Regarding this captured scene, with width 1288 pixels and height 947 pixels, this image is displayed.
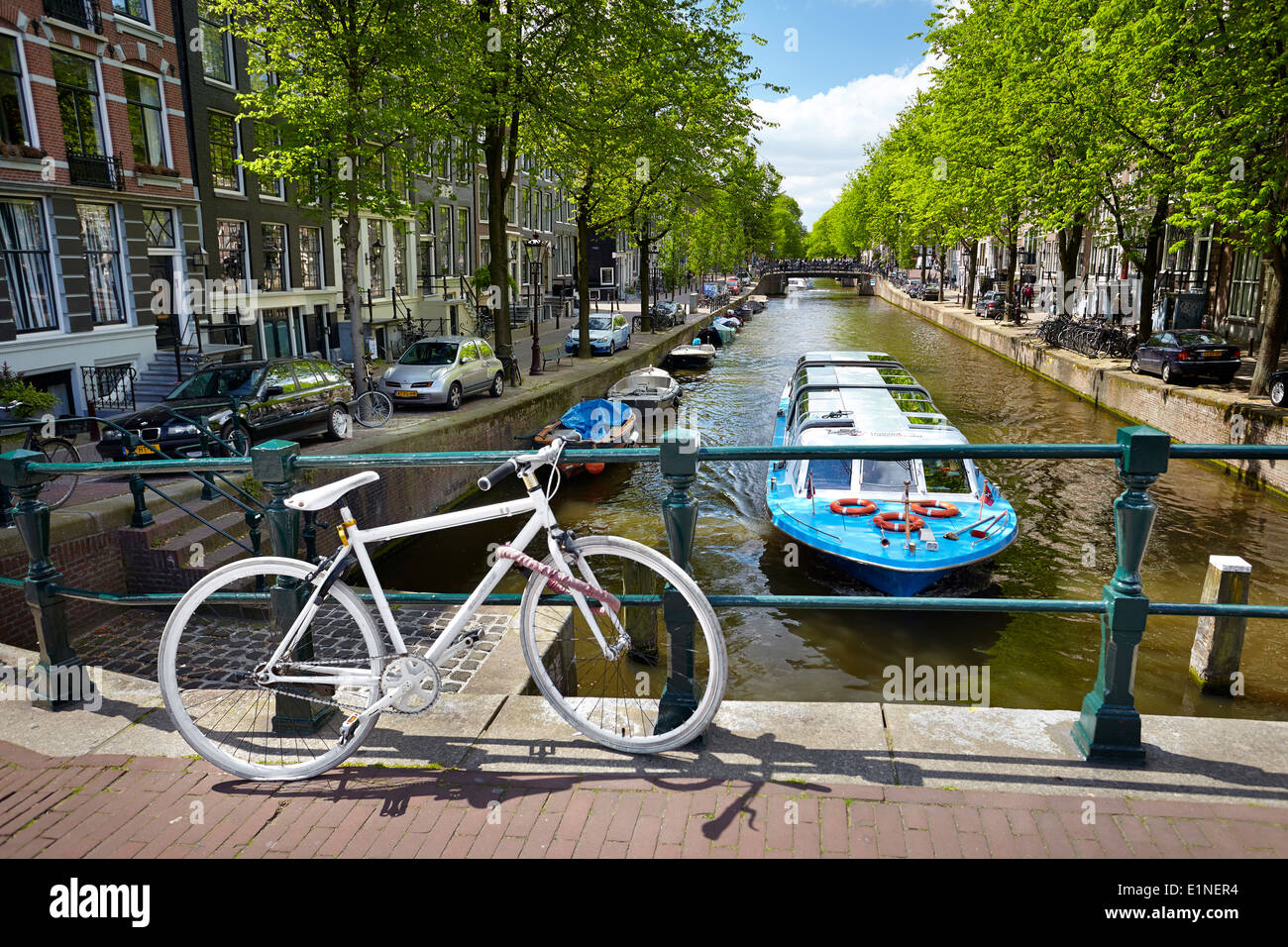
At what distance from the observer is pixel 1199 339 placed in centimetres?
2247

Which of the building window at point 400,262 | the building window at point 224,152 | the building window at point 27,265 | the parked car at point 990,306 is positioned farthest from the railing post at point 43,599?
the parked car at point 990,306

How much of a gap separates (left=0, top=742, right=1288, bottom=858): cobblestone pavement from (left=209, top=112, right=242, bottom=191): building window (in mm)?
23687

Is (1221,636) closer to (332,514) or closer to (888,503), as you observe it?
(888,503)

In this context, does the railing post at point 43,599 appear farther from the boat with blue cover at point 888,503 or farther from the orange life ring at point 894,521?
the orange life ring at point 894,521

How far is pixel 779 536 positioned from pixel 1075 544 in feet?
15.4

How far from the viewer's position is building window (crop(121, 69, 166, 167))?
67.4 feet

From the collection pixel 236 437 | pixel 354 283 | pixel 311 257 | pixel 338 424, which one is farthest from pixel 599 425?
pixel 311 257

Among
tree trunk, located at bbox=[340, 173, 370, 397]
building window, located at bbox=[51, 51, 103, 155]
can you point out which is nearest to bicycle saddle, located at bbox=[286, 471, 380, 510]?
tree trunk, located at bbox=[340, 173, 370, 397]

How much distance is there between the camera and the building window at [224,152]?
23.6 metres

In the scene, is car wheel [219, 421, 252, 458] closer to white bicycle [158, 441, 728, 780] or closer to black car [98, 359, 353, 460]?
black car [98, 359, 353, 460]

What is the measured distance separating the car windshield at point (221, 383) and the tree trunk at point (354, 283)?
12.5 feet

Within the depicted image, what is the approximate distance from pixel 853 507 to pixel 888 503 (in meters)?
0.50

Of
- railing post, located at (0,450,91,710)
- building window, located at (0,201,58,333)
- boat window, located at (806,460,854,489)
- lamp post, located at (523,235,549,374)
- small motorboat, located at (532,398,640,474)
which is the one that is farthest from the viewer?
lamp post, located at (523,235,549,374)
